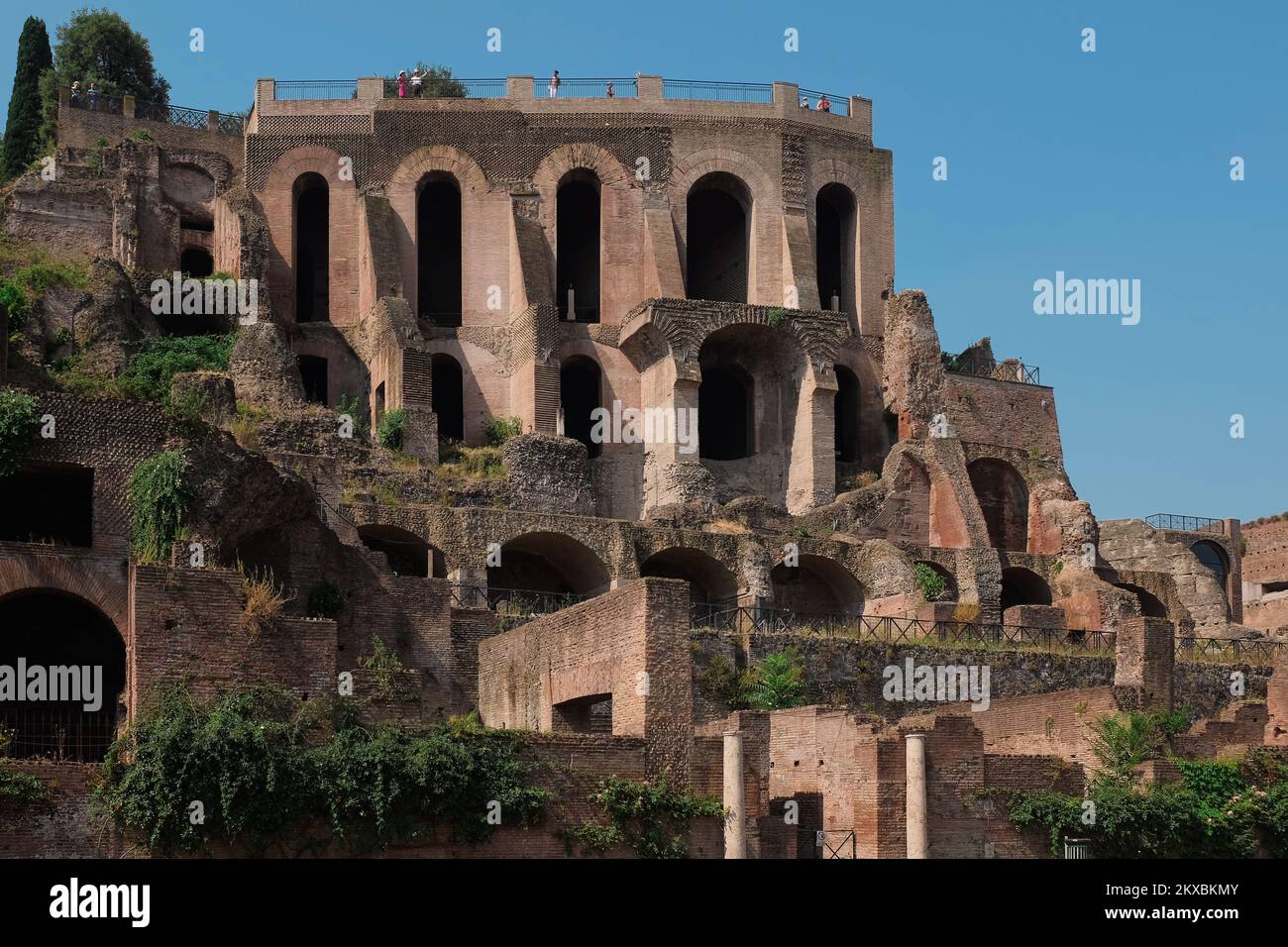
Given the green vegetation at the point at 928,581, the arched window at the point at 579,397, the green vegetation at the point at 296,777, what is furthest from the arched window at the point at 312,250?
the green vegetation at the point at 296,777

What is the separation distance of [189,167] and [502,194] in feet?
28.2

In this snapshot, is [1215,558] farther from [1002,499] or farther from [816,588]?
[816,588]

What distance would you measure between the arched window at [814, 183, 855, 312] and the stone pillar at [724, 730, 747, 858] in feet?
101

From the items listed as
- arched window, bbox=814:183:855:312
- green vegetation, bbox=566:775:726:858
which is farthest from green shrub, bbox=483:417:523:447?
green vegetation, bbox=566:775:726:858

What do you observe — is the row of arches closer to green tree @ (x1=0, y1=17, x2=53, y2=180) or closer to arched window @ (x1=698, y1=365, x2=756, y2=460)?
arched window @ (x1=698, y1=365, x2=756, y2=460)

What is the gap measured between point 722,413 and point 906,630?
620 inches

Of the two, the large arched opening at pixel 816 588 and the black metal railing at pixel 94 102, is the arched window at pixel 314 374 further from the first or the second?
the large arched opening at pixel 816 588

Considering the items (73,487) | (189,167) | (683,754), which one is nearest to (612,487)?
(189,167)

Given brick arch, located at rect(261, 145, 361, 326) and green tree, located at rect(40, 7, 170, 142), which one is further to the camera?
green tree, located at rect(40, 7, 170, 142)

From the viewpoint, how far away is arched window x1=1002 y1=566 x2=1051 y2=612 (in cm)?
4834

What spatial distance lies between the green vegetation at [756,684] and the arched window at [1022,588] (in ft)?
45.1

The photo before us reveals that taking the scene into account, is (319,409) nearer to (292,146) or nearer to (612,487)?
(612,487)

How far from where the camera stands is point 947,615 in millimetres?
41875

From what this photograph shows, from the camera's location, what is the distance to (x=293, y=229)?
54469 millimetres
